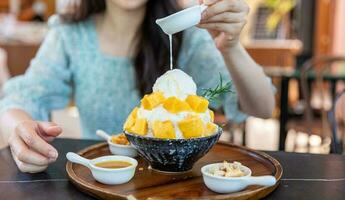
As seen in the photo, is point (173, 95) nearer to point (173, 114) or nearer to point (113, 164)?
point (173, 114)

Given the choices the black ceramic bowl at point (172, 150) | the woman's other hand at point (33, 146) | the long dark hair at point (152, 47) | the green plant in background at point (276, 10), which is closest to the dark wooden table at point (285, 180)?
the woman's other hand at point (33, 146)

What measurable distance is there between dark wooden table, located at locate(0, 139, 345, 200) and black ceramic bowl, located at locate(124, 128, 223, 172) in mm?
129

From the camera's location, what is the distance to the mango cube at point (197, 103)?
82 cm

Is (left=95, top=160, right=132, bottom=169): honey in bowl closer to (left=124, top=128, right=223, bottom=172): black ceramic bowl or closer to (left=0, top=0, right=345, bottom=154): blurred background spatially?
(left=124, top=128, right=223, bottom=172): black ceramic bowl

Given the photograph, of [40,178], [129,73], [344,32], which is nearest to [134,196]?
[40,178]

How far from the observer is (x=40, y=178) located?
2.78ft

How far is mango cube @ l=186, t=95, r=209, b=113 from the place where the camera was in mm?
818

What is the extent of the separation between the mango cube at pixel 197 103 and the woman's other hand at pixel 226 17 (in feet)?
0.67

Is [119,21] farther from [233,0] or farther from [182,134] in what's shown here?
[182,134]

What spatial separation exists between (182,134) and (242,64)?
420mm

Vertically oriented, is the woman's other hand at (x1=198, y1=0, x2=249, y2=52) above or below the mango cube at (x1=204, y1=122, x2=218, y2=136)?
Answer: above

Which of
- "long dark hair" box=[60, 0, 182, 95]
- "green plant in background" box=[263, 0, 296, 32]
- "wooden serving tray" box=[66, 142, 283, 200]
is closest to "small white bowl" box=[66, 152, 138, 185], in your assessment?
"wooden serving tray" box=[66, 142, 283, 200]

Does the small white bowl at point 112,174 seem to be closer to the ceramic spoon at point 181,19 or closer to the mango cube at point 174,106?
the mango cube at point 174,106

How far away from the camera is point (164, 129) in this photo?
79 centimetres
